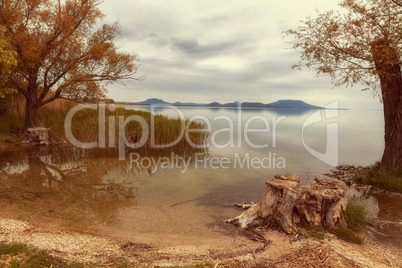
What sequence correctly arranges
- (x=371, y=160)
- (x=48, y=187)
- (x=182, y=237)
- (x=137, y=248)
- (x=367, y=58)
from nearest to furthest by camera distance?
(x=137, y=248)
(x=182, y=237)
(x=48, y=187)
(x=367, y=58)
(x=371, y=160)

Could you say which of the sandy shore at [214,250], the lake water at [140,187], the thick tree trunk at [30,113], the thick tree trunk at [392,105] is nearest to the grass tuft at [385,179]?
the thick tree trunk at [392,105]

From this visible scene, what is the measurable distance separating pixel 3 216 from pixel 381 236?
9.31 metres

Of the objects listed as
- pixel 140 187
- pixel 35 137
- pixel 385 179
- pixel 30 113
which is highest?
pixel 30 113

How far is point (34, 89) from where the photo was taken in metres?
17.5

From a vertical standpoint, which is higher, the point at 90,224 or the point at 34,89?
the point at 34,89

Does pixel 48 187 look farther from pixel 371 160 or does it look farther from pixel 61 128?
pixel 371 160

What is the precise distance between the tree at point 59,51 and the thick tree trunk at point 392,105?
15.6 metres

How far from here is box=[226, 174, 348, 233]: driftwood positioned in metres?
5.81

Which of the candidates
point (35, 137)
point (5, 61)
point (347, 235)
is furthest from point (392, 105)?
point (35, 137)

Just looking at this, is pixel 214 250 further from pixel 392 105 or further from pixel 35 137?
pixel 35 137

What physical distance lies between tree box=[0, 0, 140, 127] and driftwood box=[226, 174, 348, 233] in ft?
51.7

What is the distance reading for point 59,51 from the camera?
650 inches

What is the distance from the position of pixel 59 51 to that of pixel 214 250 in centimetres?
1705

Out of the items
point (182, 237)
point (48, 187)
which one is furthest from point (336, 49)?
point (48, 187)
